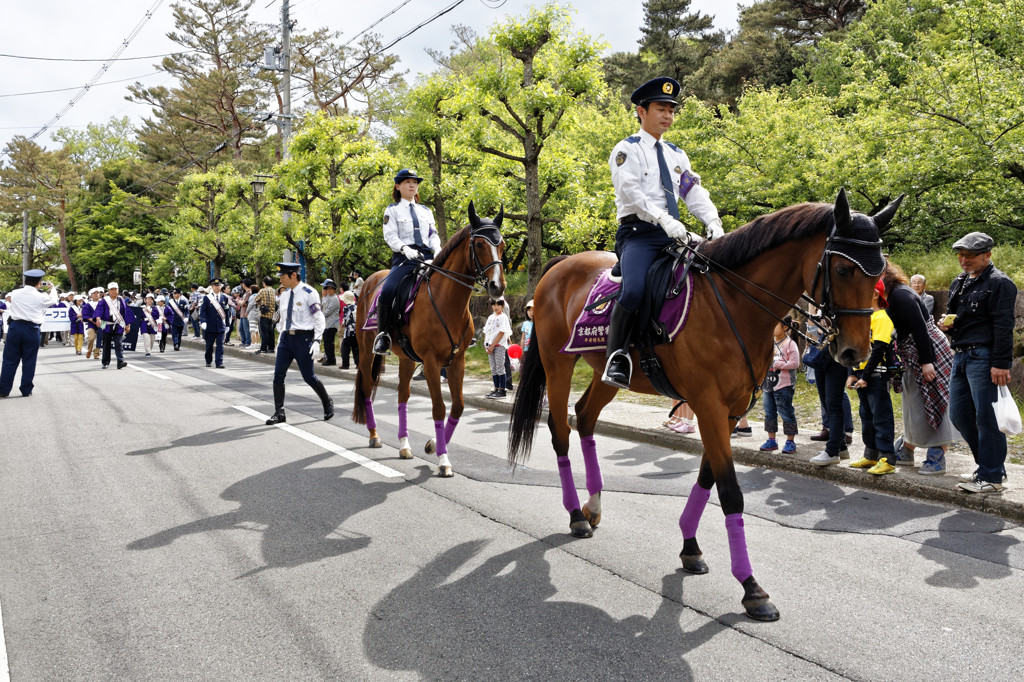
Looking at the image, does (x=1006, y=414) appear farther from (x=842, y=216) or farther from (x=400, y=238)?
(x=400, y=238)

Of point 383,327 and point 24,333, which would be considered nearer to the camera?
point 383,327

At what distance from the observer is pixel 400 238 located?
8.38m

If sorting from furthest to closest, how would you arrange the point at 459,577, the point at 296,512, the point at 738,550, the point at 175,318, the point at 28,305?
the point at 175,318, the point at 28,305, the point at 296,512, the point at 459,577, the point at 738,550

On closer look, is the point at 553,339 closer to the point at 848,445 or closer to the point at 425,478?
the point at 425,478

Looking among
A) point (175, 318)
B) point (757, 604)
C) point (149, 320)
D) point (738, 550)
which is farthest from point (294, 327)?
point (175, 318)

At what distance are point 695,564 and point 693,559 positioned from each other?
1.2 inches

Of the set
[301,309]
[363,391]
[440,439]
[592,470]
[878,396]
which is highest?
[301,309]

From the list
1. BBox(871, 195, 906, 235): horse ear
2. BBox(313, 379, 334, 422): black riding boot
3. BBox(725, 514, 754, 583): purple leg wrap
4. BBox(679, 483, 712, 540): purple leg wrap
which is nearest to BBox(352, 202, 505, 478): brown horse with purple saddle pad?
BBox(313, 379, 334, 422): black riding boot

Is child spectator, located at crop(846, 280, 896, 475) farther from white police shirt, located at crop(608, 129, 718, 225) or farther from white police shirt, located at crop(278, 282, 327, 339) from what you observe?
white police shirt, located at crop(278, 282, 327, 339)

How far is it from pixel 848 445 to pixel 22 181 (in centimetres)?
6147

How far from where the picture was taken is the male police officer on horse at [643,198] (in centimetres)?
477

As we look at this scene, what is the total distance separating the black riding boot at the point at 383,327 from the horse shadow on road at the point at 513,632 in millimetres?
4113

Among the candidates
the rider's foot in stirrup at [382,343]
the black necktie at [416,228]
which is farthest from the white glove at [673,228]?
the rider's foot in stirrup at [382,343]

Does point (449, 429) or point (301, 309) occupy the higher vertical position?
point (301, 309)
